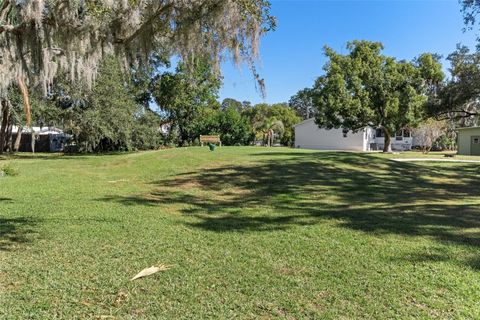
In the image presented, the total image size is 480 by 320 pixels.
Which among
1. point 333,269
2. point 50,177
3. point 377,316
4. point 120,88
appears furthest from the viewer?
point 120,88

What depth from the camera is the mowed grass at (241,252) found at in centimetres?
331

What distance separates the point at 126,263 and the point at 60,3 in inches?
119

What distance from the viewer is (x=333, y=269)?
4.11m

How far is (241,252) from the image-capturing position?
15.4 ft

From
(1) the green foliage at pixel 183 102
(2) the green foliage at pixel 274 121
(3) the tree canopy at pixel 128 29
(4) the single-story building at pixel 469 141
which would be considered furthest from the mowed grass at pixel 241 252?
(2) the green foliage at pixel 274 121

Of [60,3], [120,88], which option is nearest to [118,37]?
[60,3]

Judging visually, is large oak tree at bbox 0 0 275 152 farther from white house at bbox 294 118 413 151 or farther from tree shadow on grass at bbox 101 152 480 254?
white house at bbox 294 118 413 151

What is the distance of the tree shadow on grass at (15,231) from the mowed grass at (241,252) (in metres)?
0.02

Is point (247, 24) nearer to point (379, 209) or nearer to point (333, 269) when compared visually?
point (333, 269)

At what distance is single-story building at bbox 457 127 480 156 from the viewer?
33.4 metres

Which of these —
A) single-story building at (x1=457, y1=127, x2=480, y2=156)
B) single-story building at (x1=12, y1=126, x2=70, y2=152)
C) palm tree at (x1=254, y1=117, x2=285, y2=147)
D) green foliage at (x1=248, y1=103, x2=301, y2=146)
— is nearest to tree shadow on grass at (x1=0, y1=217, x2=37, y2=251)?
single-story building at (x1=12, y1=126, x2=70, y2=152)

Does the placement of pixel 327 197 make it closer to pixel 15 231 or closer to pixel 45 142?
pixel 15 231

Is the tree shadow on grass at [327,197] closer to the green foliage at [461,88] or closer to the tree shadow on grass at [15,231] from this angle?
the tree shadow on grass at [15,231]

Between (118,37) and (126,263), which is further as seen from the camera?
(118,37)
